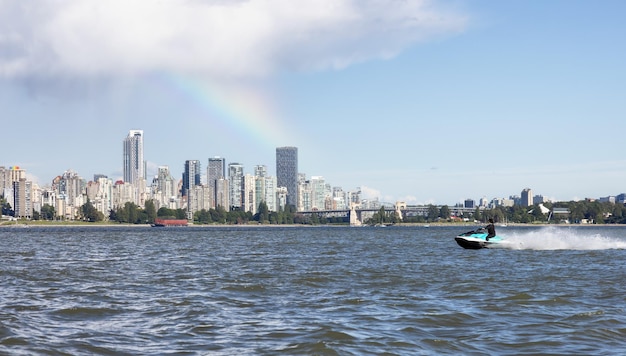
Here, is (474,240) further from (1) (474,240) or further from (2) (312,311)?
(2) (312,311)

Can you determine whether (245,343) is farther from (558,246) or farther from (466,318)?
(558,246)

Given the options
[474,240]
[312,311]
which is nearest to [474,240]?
[474,240]

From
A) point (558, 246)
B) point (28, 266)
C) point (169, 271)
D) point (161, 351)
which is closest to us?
point (161, 351)

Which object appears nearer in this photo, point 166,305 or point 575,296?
point 166,305

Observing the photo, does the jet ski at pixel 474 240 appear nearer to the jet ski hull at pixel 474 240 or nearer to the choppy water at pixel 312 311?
the jet ski hull at pixel 474 240

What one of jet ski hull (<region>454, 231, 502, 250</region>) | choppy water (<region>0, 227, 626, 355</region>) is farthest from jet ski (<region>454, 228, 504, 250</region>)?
choppy water (<region>0, 227, 626, 355</region>)

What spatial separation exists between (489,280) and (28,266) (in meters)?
30.9

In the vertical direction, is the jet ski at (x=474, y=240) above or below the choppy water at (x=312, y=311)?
above

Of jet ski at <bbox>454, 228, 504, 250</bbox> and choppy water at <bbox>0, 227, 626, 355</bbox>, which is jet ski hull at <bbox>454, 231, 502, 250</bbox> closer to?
jet ski at <bbox>454, 228, 504, 250</bbox>

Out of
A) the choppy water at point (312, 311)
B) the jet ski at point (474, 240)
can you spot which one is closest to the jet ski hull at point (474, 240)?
the jet ski at point (474, 240)

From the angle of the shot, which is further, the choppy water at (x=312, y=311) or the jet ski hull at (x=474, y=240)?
the jet ski hull at (x=474, y=240)

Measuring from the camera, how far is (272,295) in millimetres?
33719

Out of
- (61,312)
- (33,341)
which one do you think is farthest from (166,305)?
(33,341)

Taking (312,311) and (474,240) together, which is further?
(474,240)
